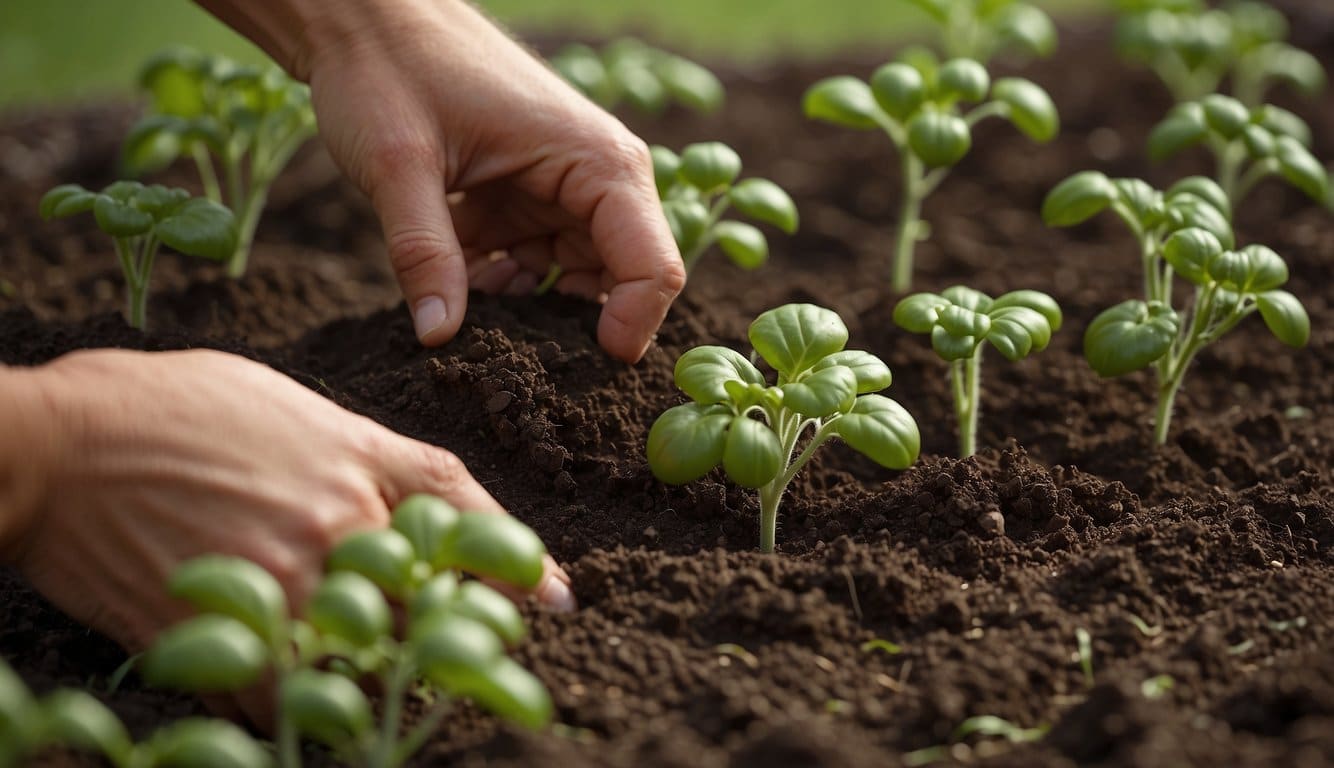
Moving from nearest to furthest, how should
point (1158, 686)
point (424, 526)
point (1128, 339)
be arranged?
point (424, 526), point (1158, 686), point (1128, 339)

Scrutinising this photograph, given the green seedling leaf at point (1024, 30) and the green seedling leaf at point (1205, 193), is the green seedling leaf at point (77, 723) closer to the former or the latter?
the green seedling leaf at point (1205, 193)

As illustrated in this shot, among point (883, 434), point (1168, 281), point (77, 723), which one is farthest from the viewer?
point (1168, 281)

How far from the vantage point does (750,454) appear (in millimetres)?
2100

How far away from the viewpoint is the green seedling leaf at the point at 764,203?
305 cm

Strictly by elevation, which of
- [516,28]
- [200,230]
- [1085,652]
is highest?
[200,230]

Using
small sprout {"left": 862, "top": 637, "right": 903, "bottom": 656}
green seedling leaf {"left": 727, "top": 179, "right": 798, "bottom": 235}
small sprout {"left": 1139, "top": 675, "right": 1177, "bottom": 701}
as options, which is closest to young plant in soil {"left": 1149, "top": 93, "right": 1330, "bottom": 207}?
green seedling leaf {"left": 727, "top": 179, "right": 798, "bottom": 235}

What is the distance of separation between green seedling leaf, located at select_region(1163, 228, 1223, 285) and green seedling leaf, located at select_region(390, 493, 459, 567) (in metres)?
1.60

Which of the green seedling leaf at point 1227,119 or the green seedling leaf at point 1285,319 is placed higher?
the green seedling leaf at point 1227,119

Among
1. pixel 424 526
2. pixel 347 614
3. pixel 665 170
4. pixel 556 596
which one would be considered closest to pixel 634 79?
pixel 665 170

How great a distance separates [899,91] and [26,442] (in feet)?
7.10

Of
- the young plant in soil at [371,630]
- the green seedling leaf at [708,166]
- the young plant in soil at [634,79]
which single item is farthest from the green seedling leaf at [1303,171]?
the young plant in soil at [371,630]

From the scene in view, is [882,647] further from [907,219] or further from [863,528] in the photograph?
[907,219]

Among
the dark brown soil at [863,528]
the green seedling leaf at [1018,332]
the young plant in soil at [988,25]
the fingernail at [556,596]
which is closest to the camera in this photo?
the dark brown soil at [863,528]

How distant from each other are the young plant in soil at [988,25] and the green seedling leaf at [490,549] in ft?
8.34
